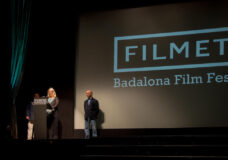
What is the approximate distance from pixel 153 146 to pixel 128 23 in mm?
3959

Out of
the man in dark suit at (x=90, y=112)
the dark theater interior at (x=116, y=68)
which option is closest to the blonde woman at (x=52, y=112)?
the dark theater interior at (x=116, y=68)

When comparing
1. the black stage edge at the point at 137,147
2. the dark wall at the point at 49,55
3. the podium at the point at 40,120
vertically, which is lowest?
the black stage edge at the point at 137,147

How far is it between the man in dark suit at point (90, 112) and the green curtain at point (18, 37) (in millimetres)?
1663

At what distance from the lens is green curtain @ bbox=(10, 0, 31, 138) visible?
8.80 metres

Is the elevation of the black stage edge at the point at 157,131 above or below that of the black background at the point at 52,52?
below

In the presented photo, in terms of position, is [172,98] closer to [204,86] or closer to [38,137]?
[204,86]

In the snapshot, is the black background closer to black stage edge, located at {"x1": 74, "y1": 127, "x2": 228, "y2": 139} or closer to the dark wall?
the dark wall

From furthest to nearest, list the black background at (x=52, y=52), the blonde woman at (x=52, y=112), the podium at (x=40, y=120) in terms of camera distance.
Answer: the black background at (x=52, y=52) → the blonde woman at (x=52, y=112) → the podium at (x=40, y=120)

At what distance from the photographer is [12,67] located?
883 cm

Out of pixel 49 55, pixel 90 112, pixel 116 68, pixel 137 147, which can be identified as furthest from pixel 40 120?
pixel 49 55

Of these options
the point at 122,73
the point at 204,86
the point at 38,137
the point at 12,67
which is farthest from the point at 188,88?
the point at 12,67

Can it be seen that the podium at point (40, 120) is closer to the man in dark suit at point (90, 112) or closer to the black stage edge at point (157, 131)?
the man in dark suit at point (90, 112)

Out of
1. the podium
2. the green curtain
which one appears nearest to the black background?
the green curtain

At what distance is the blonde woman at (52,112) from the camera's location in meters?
8.52
